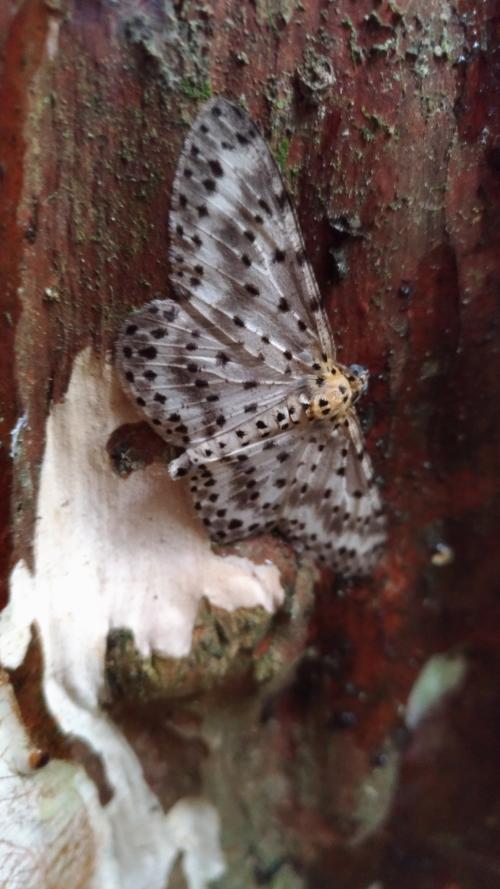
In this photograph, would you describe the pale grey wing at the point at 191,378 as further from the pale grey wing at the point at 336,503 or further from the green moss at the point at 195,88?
the green moss at the point at 195,88

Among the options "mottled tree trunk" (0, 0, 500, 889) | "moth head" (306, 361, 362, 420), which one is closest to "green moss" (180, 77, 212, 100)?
"mottled tree trunk" (0, 0, 500, 889)

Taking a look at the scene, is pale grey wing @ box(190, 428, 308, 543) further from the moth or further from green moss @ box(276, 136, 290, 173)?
green moss @ box(276, 136, 290, 173)

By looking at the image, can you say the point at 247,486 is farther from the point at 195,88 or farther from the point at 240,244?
the point at 195,88

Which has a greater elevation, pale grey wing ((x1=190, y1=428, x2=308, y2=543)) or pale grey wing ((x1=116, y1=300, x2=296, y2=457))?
pale grey wing ((x1=116, y1=300, x2=296, y2=457))

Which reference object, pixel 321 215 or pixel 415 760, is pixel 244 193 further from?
pixel 415 760

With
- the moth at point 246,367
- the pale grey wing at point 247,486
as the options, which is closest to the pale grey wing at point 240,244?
the moth at point 246,367

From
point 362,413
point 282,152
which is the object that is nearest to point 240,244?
point 282,152
